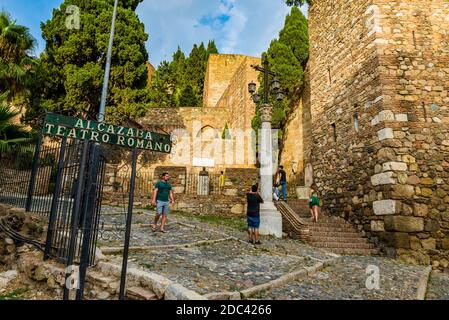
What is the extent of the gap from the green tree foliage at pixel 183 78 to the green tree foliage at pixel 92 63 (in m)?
11.9

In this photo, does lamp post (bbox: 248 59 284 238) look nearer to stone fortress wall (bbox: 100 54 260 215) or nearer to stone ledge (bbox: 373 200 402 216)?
stone ledge (bbox: 373 200 402 216)

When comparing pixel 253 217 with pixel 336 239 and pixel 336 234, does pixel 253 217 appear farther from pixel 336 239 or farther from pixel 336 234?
pixel 336 234

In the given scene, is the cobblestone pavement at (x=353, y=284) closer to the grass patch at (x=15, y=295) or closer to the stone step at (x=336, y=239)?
the stone step at (x=336, y=239)

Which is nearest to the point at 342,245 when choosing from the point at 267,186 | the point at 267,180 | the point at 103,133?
the point at 267,186

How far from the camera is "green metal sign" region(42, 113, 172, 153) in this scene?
138 inches

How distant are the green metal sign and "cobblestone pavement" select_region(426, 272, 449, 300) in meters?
5.07

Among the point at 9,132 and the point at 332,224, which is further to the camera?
the point at 9,132

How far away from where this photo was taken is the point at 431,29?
29.9ft

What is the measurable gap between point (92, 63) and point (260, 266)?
14.9m

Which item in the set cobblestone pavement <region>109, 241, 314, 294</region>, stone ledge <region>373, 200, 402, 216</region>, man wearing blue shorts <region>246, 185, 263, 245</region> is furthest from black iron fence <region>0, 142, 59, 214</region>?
stone ledge <region>373, 200, 402, 216</region>

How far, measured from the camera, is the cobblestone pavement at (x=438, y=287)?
199 inches

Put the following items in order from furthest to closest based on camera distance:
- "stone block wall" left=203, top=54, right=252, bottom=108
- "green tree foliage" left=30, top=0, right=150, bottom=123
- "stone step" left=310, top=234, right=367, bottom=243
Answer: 1. "stone block wall" left=203, top=54, right=252, bottom=108
2. "green tree foliage" left=30, top=0, right=150, bottom=123
3. "stone step" left=310, top=234, right=367, bottom=243

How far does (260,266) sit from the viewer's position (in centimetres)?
566
